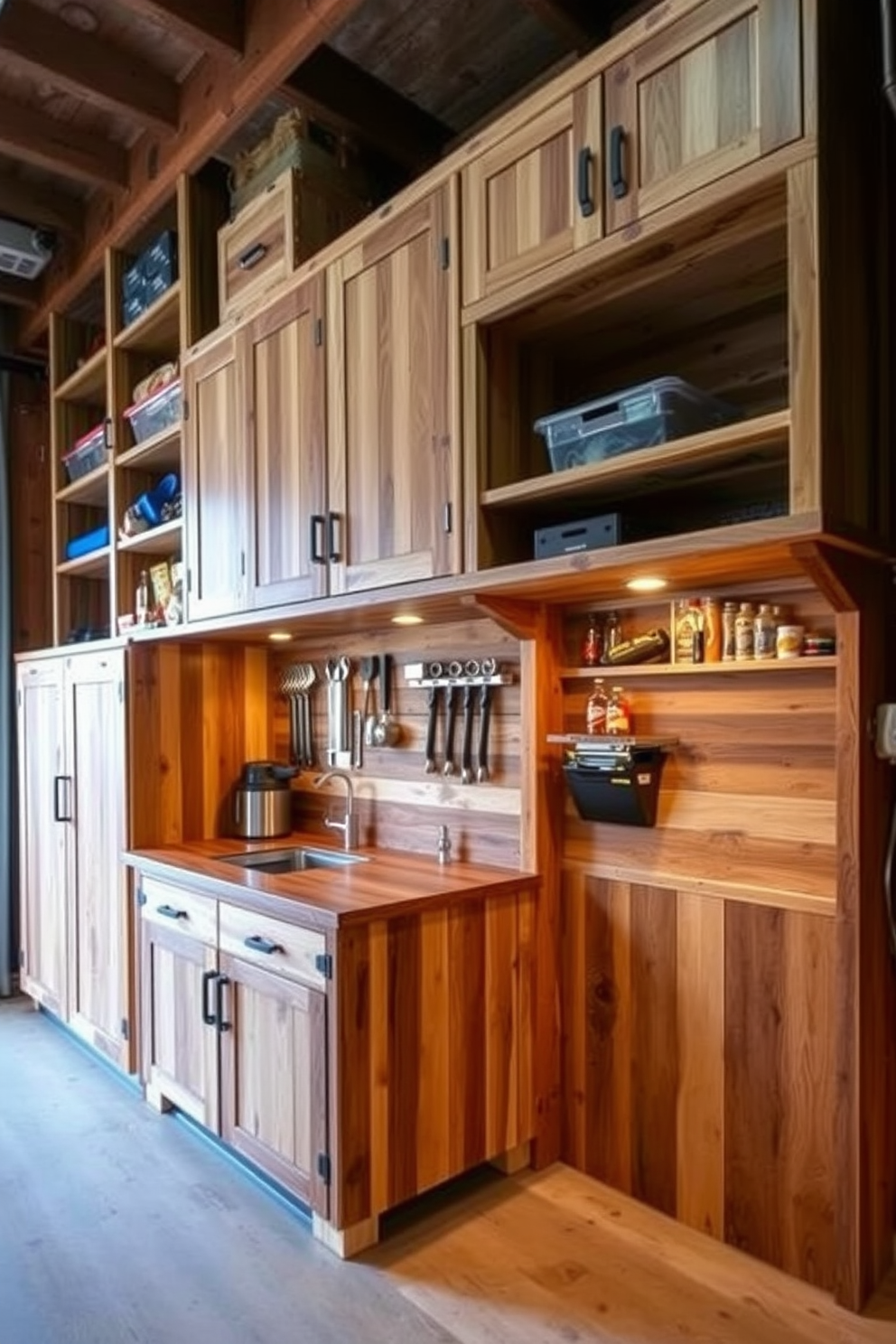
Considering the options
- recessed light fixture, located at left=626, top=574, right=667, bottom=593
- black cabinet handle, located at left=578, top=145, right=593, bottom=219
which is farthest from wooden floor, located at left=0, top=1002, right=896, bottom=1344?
black cabinet handle, located at left=578, top=145, right=593, bottom=219

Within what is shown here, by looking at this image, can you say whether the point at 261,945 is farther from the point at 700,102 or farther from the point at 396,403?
the point at 700,102

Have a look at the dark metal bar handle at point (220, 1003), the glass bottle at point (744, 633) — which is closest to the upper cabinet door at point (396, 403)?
the glass bottle at point (744, 633)

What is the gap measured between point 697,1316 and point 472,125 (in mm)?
3156

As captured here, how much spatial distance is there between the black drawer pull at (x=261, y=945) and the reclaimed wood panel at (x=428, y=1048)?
27 cm

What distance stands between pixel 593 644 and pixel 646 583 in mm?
288

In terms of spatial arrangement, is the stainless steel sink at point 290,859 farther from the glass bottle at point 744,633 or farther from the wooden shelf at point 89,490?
the wooden shelf at point 89,490

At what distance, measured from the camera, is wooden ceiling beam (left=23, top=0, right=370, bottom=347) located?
212cm

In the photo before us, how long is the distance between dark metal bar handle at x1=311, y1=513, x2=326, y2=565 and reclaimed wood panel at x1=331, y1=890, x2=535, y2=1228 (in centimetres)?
96

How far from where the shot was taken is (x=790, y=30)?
137 centimetres

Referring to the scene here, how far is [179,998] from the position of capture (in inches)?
97.0

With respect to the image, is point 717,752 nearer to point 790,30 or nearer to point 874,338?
point 874,338

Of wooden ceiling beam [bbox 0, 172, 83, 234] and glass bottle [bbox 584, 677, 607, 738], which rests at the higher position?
wooden ceiling beam [bbox 0, 172, 83, 234]

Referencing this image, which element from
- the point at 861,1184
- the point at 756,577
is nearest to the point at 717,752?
the point at 756,577

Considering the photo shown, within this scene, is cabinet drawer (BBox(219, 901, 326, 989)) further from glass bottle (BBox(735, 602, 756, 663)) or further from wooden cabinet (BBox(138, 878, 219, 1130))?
glass bottle (BBox(735, 602, 756, 663))
